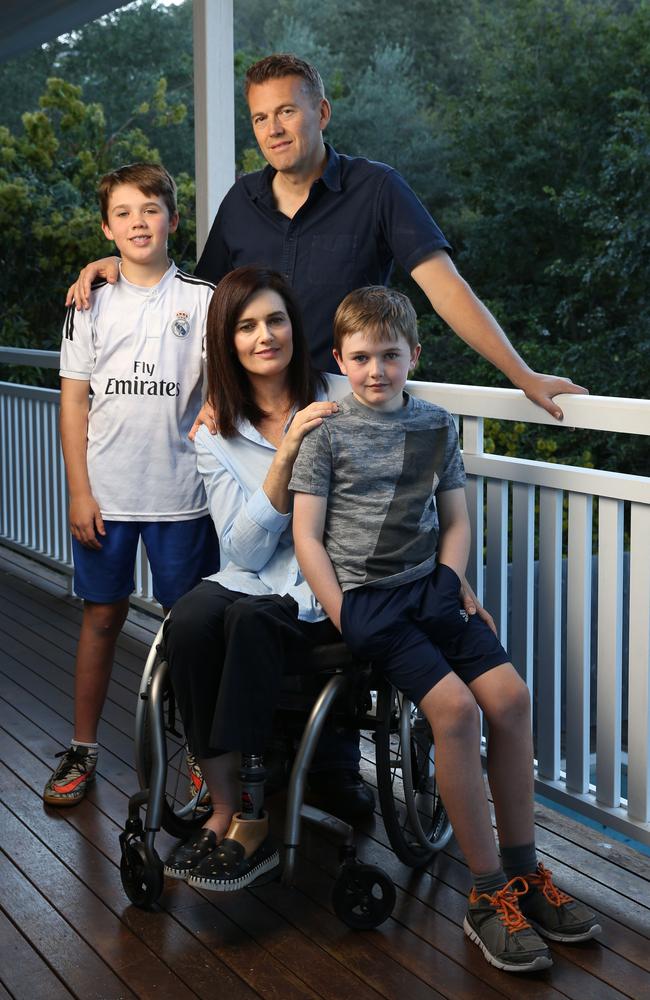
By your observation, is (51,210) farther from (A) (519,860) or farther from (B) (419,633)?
(A) (519,860)

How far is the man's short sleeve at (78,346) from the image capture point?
2.66m

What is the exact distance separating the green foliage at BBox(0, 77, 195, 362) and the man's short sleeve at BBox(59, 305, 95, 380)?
A: 8943 mm

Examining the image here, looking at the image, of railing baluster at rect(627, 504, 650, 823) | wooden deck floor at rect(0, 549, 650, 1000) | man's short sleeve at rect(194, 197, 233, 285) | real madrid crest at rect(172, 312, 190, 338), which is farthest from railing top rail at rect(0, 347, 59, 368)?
railing baluster at rect(627, 504, 650, 823)

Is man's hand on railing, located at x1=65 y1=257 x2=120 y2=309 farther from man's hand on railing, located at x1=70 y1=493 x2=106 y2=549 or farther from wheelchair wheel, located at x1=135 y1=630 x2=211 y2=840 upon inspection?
wheelchair wheel, located at x1=135 y1=630 x2=211 y2=840

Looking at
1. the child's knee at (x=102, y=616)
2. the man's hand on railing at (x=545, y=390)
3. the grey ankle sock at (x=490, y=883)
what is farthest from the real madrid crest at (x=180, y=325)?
the grey ankle sock at (x=490, y=883)

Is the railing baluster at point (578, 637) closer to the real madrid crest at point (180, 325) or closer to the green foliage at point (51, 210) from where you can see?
the real madrid crest at point (180, 325)

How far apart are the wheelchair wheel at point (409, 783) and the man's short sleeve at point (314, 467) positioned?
378 mm

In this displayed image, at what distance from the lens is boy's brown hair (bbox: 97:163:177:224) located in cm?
259

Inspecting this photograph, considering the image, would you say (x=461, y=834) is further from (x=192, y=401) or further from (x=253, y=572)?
(x=192, y=401)

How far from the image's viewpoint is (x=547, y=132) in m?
14.8

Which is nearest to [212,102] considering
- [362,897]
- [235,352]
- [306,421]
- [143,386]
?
[143,386]

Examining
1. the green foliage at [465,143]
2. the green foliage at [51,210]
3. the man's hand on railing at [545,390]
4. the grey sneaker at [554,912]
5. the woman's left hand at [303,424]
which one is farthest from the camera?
the green foliage at [465,143]

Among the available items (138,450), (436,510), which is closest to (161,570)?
(138,450)

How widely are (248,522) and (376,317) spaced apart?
0.45 metres
